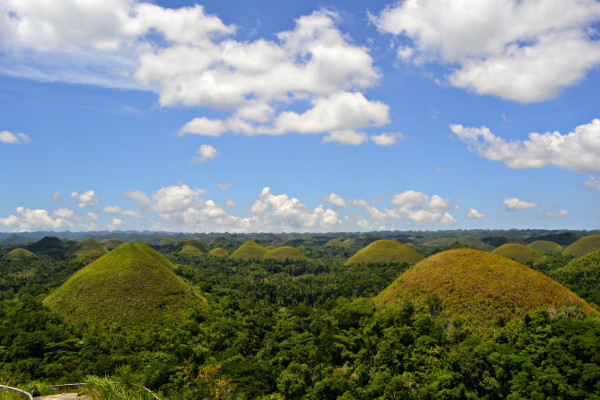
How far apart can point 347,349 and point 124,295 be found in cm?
3504

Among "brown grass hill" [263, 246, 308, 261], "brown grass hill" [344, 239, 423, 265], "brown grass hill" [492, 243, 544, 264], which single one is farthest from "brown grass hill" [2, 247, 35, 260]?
"brown grass hill" [492, 243, 544, 264]

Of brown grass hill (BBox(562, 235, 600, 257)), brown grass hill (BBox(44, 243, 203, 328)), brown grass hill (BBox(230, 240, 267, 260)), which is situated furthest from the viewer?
brown grass hill (BBox(230, 240, 267, 260))

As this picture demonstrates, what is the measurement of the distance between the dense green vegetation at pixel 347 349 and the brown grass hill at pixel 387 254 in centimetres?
5790

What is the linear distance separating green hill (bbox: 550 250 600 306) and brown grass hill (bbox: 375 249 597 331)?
4154 centimetres

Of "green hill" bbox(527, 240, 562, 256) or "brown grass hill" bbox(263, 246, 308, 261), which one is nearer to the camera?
"brown grass hill" bbox(263, 246, 308, 261)

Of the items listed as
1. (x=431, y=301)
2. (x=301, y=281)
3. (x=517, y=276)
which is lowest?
(x=301, y=281)

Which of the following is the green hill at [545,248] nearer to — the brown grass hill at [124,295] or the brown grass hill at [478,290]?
the brown grass hill at [478,290]

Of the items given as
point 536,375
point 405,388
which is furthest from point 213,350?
point 536,375

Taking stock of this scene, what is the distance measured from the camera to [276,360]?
38219mm

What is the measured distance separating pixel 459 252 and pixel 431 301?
10.6 m

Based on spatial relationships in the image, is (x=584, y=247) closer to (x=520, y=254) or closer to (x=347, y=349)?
(x=520, y=254)

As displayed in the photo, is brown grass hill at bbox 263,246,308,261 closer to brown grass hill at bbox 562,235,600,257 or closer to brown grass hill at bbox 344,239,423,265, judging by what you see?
brown grass hill at bbox 344,239,423,265

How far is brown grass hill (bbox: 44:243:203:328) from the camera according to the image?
164 feet

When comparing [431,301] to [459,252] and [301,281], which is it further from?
[301,281]
